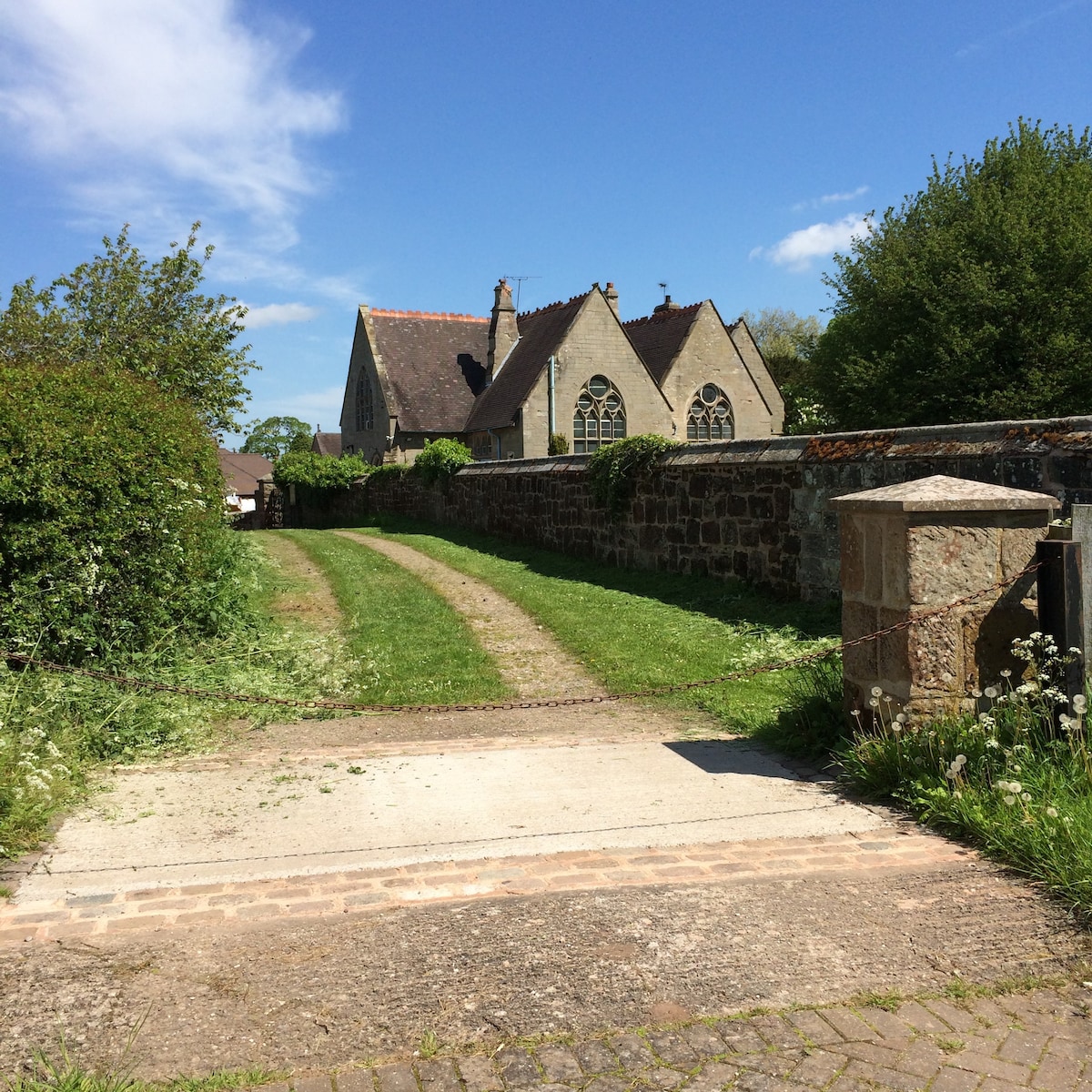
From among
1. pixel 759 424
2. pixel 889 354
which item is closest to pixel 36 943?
pixel 889 354

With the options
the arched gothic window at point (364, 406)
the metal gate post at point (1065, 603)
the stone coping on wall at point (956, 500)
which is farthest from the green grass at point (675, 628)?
the arched gothic window at point (364, 406)

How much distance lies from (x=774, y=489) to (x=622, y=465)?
3.57 meters

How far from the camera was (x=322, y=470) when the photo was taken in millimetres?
32906

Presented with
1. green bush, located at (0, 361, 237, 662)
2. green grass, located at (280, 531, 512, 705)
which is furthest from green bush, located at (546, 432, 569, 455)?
green bush, located at (0, 361, 237, 662)

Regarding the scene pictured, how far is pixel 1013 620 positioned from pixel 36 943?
4.65m

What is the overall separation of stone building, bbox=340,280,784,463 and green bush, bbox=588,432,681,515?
1875 centimetres

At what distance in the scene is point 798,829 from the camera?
4453 millimetres

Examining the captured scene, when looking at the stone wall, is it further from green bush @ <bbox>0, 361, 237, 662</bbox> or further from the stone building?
the stone building

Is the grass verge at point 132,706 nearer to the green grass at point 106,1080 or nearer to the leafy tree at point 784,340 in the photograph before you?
the green grass at point 106,1080

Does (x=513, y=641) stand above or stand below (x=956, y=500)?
below

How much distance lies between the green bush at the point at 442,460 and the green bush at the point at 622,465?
850cm

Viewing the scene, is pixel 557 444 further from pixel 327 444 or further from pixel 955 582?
pixel 327 444

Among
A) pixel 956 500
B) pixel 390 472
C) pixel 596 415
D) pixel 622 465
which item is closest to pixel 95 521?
pixel 956 500

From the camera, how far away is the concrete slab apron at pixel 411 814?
4.11m
